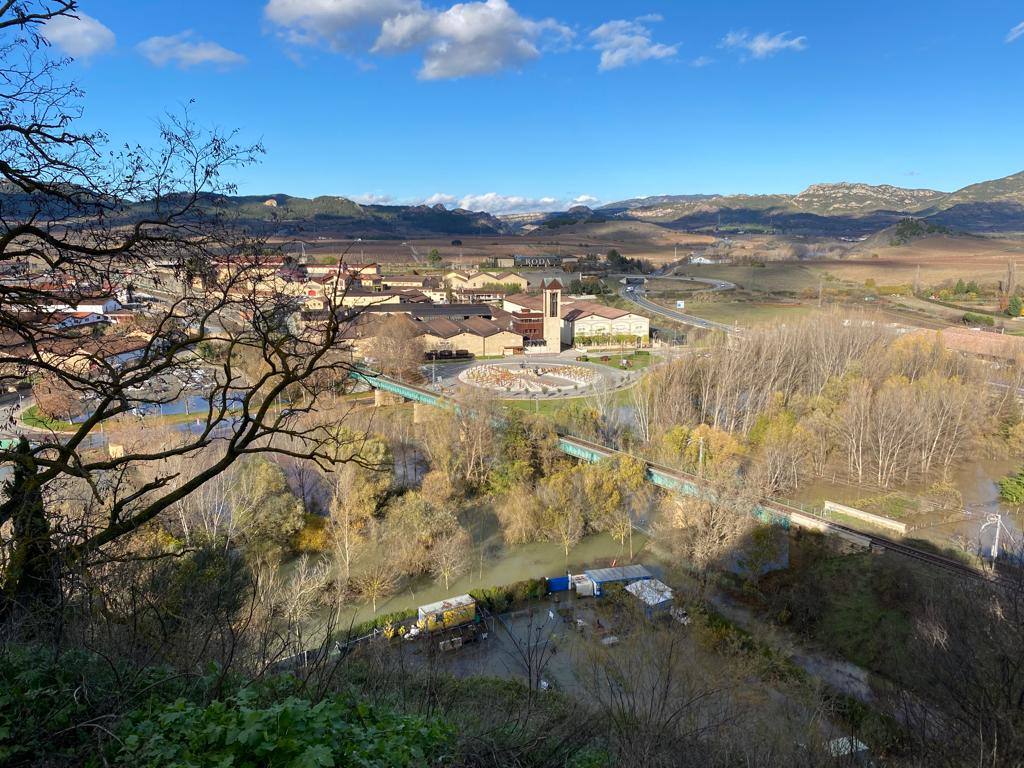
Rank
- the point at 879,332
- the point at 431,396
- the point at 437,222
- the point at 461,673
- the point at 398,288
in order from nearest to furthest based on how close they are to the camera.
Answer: the point at 461,673, the point at 431,396, the point at 879,332, the point at 398,288, the point at 437,222

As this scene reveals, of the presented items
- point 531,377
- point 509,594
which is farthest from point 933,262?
point 509,594

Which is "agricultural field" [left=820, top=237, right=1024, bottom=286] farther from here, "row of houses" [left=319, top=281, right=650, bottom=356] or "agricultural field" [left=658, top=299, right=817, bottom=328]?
"row of houses" [left=319, top=281, right=650, bottom=356]

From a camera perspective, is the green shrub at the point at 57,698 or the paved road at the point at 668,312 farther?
the paved road at the point at 668,312

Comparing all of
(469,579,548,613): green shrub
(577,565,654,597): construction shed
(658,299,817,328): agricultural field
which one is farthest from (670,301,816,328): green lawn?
(469,579,548,613): green shrub

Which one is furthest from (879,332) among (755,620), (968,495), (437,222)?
(437,222)

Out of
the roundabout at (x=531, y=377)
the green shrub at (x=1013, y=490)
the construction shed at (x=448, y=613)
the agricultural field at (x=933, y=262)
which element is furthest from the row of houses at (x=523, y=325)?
the agricultural field at (x=933, y=262)

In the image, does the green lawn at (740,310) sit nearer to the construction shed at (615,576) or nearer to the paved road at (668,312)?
the paved road at (668,312)

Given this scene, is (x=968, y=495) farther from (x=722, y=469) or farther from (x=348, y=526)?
(x=348, y=526)

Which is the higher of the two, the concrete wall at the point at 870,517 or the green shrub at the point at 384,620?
the concrete wall at the point at 870,517
